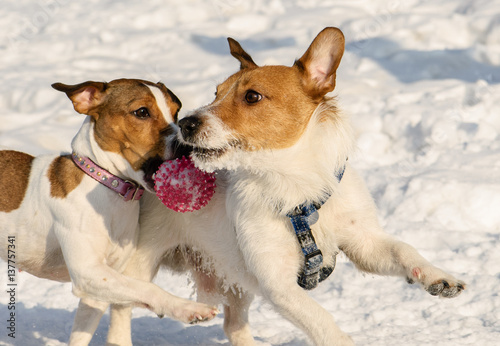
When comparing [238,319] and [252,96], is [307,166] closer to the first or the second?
[252,96]

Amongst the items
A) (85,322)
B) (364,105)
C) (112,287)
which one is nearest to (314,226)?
(112,287)

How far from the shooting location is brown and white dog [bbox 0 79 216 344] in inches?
127

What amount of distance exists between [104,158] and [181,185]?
0.52 metres

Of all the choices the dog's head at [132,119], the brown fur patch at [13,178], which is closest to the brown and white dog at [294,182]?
the dog's head at [132,119]

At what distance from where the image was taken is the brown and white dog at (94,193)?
10.6 feet

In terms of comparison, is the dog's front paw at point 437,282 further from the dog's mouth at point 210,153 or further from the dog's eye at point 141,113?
the dog's eye at point 141,113

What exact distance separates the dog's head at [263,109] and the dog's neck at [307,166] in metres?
0.05

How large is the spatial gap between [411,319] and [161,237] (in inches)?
72.4

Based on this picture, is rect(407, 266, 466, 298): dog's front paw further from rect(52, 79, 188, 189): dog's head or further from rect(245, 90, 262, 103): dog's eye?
rect(52, 79, 188, 189): dog's head

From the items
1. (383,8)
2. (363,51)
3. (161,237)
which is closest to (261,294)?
(161,237)

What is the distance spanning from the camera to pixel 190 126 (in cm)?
303

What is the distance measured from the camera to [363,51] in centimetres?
942

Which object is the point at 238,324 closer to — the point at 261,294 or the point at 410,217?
the point at 261,294

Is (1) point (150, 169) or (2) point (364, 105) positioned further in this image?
(2) point (364, 105)
